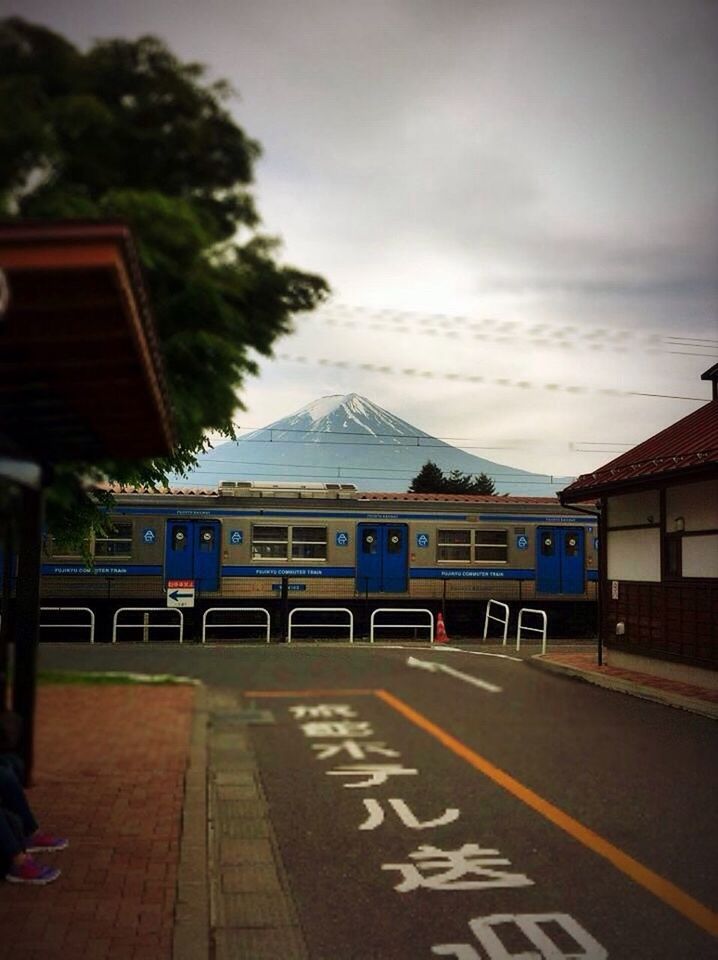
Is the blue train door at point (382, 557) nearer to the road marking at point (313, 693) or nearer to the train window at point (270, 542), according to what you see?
the train window at point (270, 542)

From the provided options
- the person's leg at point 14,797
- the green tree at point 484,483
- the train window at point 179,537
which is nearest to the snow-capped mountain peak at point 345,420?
the person's leg at point 14,797

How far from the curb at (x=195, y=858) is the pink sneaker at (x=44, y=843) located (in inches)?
18.8

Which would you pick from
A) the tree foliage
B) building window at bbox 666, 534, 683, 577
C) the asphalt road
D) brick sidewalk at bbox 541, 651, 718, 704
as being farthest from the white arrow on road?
the tree foliage

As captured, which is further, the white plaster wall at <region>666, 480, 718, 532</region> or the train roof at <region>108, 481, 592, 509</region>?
the train roof at <region>108, 481, 592, 509</region>

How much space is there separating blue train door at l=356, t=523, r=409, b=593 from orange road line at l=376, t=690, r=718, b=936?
10.4 meters

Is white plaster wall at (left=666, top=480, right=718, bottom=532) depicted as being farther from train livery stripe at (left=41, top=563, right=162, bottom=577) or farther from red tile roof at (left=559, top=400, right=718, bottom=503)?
train livery stripe at (left=41, top=563, right=162, bottom=577)

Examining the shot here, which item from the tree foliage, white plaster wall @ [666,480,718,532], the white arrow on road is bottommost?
the white arrow on road

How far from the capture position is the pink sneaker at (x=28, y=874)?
320 centimetres

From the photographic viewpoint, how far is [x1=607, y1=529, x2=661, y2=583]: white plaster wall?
10.5 meters

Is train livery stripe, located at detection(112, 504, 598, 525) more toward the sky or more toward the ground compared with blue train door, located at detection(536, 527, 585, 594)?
more toward the sky

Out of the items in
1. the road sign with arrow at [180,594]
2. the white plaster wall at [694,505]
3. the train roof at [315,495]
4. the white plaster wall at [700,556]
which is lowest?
the road sign with arrow at [180,594]

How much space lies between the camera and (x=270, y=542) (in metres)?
14.7

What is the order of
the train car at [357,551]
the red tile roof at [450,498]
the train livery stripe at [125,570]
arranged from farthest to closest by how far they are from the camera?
the red tile roof at [450,498] < the train car at [357,551] < the train livery stripe at [125,570]

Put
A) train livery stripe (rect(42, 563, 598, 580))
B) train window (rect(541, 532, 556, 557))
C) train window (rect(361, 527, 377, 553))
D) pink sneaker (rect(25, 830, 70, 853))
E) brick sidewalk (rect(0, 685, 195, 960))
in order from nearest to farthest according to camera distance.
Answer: brick sidewalk (rect(0, 685, 195, 960)) → pink sneaker (rect(25, 830, 70, 853)) → train livery stripe (rect(42, 563, 598, 580)) → train window (rect(361, 527, 377, 553)) → train window (rect(541, 532, 556, 557))
